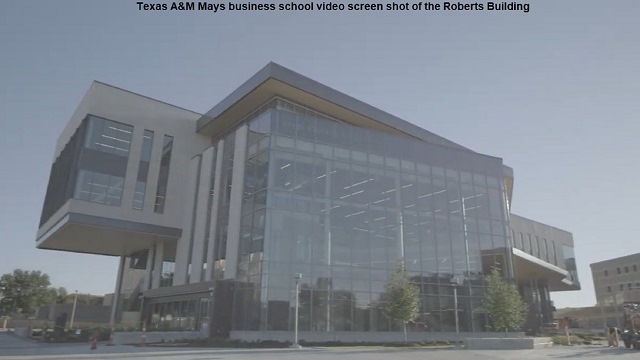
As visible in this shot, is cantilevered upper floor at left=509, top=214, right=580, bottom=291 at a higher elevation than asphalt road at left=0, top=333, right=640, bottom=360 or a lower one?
higher

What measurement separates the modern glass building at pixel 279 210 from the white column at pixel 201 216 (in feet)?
0.59

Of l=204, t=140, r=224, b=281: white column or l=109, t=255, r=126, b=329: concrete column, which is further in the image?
l=109, t=255, r=126, b=329: concrete column

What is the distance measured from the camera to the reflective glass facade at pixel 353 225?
30.8 m

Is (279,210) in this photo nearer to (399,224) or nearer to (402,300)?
(402,300)

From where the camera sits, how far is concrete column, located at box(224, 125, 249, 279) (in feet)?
107

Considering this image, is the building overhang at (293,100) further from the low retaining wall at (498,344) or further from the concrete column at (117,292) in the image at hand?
the low retaining wall at (498,344)

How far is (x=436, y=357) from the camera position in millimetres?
20406

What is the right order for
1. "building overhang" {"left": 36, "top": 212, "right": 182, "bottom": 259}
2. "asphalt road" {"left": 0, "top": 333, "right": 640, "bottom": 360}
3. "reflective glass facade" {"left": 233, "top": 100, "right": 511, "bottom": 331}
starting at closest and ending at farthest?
"asphalt road" {"left": 0, "top": 333, "right": 640, "bottom": 360}
"reflective glass facade" {"left": 233, "top": 100, "right": 511, "bottom": 331}
"building overhang" {"left": 36, "top": 212, "right": 182, "bottom": 259}

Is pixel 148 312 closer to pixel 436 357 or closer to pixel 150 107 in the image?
pixel 150 107

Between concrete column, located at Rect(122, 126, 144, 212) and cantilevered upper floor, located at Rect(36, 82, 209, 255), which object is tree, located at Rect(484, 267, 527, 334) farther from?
concrete column, located at Rect(122, 126, 144, 212)

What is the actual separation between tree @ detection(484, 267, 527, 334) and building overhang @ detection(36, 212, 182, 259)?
27.1m

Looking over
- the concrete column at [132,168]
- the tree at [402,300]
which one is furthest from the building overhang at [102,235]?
the tree at [402,300]

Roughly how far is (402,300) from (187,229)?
67.5 feet

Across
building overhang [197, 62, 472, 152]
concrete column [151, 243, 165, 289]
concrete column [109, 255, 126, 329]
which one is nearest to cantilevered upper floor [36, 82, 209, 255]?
concrete column [151, 243, 165, 289]
